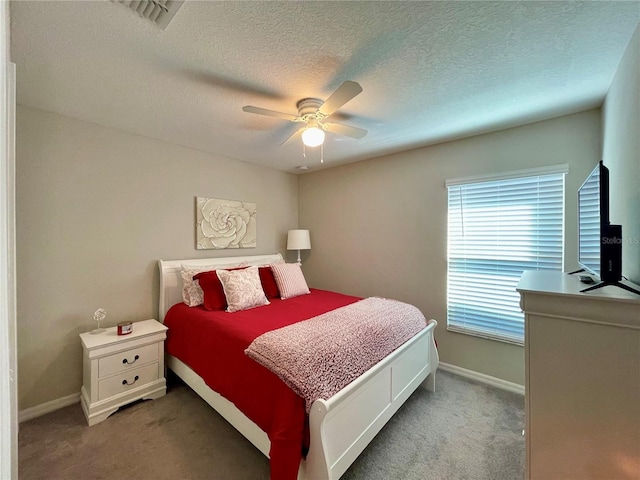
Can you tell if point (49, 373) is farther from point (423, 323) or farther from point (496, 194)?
point (496, 194)

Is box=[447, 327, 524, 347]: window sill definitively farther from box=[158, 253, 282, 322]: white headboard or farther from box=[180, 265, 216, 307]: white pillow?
box=[158, 253, 282, 322]: white headboard

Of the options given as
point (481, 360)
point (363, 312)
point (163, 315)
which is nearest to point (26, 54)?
point (163, 315)

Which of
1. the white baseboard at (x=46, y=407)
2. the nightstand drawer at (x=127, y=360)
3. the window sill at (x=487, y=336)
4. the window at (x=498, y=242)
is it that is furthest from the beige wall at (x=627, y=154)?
the white baseboard at (x=46, y=407)

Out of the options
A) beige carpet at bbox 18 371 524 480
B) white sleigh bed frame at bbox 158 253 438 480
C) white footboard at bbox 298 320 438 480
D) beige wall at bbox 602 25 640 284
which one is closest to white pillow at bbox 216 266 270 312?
white sleigh bed frame at bbox 158 253 438 480

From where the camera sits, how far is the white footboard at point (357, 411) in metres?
1.32

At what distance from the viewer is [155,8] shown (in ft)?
3.95

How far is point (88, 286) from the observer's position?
94.1 inches

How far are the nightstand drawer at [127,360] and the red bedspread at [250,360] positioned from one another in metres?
0.18

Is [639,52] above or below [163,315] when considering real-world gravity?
above

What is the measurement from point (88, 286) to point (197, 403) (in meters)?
1.45

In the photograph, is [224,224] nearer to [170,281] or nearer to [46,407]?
[170,281]

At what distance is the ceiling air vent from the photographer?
45.9 inches

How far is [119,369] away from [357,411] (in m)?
1.99

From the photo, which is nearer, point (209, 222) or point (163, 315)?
point (163, 315)
